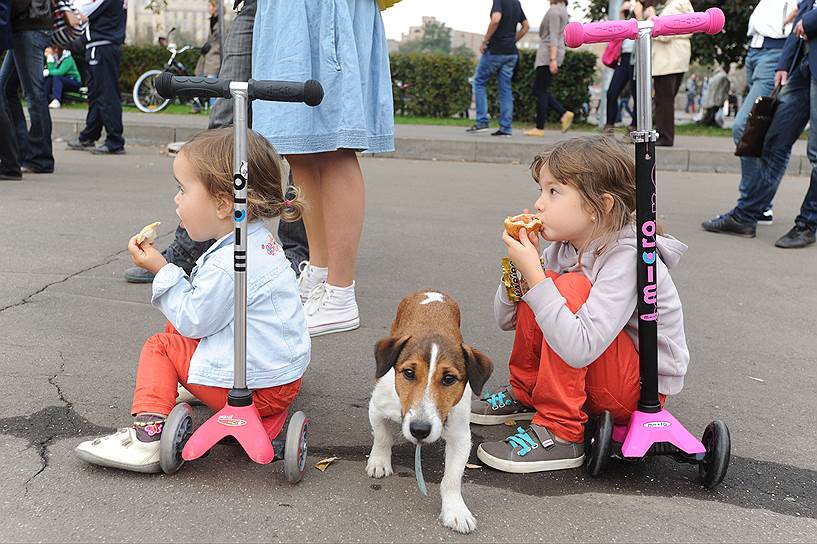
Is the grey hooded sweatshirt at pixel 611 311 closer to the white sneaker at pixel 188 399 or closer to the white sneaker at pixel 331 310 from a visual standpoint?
the white sneaker at pixel 188 399

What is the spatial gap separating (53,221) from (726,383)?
15.3 ft

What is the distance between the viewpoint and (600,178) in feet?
8.56

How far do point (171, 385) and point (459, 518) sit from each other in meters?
0.96

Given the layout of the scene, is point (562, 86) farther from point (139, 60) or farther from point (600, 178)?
point (600, 178)

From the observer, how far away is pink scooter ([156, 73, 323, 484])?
2.20 meters

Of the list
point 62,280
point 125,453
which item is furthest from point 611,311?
point 62,280

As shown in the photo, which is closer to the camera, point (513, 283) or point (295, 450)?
point (295, 450)

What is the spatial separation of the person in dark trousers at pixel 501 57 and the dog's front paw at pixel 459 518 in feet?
35.8

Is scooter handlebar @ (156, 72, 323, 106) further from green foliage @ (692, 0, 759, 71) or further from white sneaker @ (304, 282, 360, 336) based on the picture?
green foliage @ (692, 0, 759, 71)

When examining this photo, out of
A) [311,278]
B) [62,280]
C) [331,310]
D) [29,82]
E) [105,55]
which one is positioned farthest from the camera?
[105,55]

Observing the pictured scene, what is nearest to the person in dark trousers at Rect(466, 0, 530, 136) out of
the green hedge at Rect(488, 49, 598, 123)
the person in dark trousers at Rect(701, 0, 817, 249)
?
the green hedge at Rect(488, 49, 598, 123)

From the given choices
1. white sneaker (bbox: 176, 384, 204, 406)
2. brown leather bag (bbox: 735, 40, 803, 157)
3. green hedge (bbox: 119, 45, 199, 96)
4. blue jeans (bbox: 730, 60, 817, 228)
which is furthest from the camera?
green hedge (bbox: 119, 45, 199, 96)

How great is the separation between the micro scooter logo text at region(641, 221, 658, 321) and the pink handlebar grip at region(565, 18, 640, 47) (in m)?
0.56

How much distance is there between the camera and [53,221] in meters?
5.89
